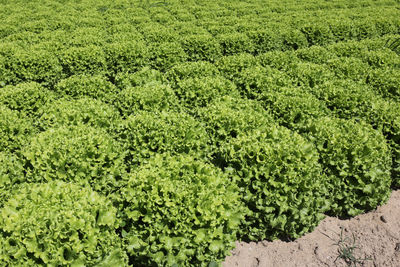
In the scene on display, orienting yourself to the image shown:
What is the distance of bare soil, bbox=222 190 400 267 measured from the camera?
5.80 meters

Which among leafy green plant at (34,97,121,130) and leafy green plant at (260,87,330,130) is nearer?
leafy green plant at (34,97,121,130)

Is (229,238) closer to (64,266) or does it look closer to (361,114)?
(64,266)

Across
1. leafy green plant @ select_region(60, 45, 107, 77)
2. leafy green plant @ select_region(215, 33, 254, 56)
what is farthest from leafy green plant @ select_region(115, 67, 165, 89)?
leafy green plant @ select_region(215, 33, 254, 56)

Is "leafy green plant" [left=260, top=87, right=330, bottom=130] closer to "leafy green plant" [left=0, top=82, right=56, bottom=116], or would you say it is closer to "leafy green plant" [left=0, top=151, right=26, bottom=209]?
"leafy green plant" [left=0, top=151, right=26, bottom=209]

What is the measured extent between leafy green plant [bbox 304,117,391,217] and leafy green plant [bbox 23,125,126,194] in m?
4.33

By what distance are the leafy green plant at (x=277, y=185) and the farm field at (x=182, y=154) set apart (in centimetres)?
2

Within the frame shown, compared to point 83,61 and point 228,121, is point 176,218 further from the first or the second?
point 83,61

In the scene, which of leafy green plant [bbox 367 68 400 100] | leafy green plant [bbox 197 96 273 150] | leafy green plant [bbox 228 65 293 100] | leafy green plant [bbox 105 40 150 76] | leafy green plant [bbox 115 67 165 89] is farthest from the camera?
leafy green plant [bbox 105 40 150 76]

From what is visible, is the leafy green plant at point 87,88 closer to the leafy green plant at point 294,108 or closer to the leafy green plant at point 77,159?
the leafy green plant at point 77,159

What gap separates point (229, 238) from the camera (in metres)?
5.17

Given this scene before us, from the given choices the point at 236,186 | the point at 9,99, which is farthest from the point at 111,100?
the point at 236,186

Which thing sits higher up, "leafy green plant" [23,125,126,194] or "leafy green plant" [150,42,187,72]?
"leafy green plant" [150,42,187,72]

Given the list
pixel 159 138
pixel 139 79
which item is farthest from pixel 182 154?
pixel 139 79

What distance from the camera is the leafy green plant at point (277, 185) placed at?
577 cm
